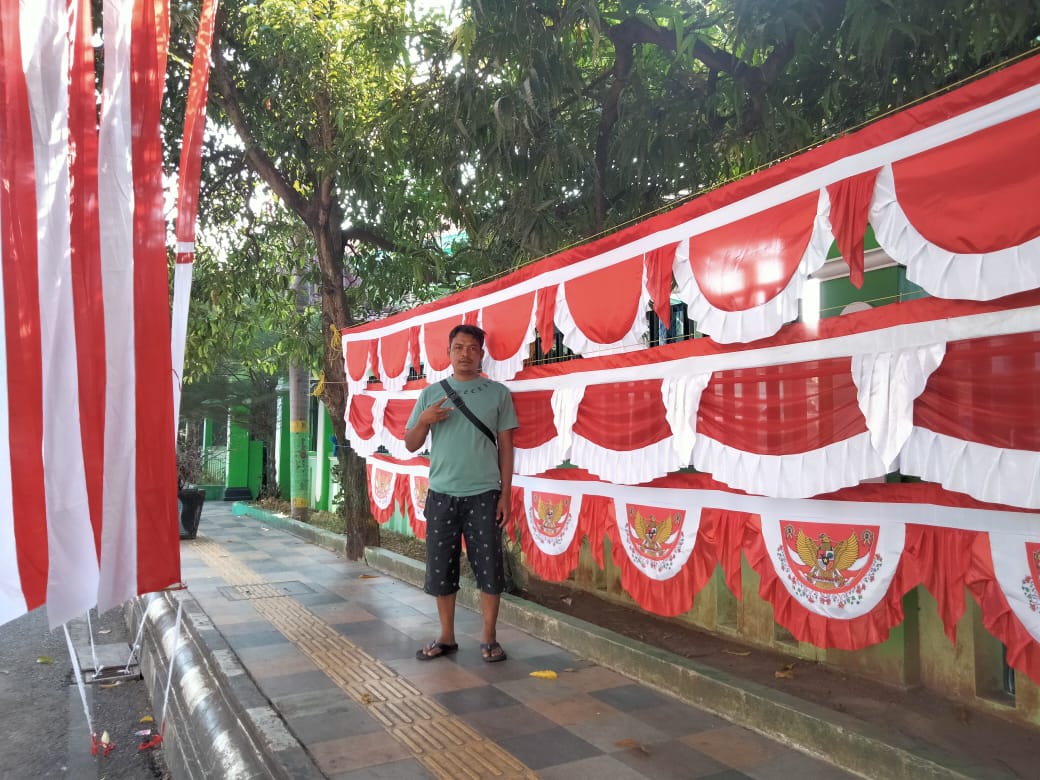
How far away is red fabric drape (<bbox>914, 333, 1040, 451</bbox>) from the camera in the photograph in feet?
7.94

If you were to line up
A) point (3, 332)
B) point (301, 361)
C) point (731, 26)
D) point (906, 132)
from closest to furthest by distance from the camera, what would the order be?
point (3, 332), point (906, 132), point (731, 26), point (301, 361)

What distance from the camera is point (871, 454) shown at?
9.45 ft

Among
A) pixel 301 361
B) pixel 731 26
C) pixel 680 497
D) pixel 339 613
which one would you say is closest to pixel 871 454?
pixel 680 497

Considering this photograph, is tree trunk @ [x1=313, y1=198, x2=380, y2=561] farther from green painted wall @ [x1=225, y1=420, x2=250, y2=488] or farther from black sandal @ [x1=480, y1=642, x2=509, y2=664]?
green painted wall @ [x1=225, y1=420, x2=250, y2=488]

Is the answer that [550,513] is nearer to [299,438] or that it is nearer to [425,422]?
[425,422]

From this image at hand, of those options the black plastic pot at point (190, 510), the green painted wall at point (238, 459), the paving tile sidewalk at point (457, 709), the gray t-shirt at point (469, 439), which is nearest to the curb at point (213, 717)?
the paving tile sidewalk at point (457, 709)

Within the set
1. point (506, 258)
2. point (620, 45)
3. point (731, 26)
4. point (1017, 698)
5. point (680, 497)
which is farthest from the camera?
point (506, 258)

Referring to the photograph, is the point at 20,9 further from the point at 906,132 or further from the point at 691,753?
the point at 691,753

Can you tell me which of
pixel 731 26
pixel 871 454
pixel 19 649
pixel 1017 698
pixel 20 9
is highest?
pixel 731 26

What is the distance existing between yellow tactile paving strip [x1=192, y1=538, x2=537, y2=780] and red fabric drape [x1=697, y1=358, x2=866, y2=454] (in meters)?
1.66

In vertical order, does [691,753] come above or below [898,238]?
below

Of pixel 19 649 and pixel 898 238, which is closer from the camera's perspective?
pixel 898 238

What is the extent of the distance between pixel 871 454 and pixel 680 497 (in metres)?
1.14

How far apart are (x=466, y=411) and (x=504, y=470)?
43 cm
